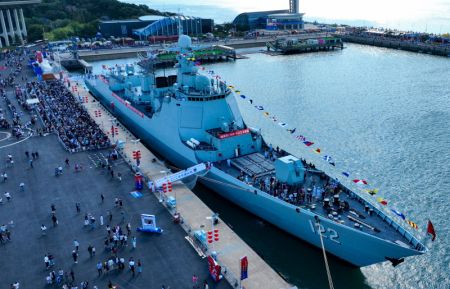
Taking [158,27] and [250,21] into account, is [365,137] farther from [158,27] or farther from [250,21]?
[250,21]

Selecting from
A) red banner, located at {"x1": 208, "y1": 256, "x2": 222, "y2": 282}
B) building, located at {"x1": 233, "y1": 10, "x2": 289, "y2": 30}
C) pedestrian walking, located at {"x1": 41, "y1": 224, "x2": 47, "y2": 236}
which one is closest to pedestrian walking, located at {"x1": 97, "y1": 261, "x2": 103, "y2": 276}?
red banner, located at {"x1": 208, "y1": 256, "x2": 222, "y2": 282}

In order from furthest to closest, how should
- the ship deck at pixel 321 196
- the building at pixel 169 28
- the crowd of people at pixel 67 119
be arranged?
1. the building at pixel 169 28
2. the crowd of people at pixel 67 119
3. the ship deck at pixel 321 196

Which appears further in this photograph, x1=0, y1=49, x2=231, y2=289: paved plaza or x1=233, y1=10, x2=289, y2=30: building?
x1=233, y1=10, x2=289, y2=30: building

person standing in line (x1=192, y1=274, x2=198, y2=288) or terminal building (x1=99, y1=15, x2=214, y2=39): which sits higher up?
terminal building (x1=99, y1=15, x2=214, y2=39)

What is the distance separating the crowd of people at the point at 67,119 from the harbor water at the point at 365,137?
1384cm

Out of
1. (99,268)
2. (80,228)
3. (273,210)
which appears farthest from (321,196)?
(80,228)

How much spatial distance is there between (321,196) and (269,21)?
12566 centimetres

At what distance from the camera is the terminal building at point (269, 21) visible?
141250mm

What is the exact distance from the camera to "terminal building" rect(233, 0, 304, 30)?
141250 millimetres

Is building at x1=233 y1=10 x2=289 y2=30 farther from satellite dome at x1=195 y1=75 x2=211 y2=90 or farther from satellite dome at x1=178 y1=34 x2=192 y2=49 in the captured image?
satellite dome at x1=195 y1=75 x2=211 y2=90

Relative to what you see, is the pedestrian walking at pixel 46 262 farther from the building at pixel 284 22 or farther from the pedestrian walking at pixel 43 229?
the building at pixel 284 22

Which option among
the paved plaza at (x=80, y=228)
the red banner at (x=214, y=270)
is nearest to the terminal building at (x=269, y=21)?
the paved plaza at (x=80, y=228)

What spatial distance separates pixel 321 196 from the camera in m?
26.9

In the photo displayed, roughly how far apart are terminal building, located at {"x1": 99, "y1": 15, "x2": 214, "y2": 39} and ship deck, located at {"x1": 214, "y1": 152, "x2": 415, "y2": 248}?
3872 inches
